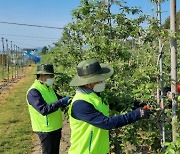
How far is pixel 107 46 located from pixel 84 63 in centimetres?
109

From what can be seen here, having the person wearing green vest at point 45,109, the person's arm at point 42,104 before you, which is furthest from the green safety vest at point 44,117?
the person's arm at point 42,104

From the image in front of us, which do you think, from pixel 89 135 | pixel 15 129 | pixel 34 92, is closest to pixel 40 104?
pixel 34 92

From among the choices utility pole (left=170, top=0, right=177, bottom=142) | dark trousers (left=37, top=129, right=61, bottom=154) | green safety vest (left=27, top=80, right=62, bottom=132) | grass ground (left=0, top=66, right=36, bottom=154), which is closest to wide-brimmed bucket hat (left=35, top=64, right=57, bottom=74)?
green safety vest (left=27, top=80, right=62, bottom=132)

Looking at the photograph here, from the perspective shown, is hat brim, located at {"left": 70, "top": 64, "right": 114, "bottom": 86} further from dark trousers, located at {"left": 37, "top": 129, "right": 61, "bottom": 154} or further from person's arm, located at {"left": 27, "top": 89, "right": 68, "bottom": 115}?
dark trousers, located at {"left": 37, "top": 129, "right": 61, "bottom": 154}

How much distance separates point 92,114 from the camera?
2795 mm

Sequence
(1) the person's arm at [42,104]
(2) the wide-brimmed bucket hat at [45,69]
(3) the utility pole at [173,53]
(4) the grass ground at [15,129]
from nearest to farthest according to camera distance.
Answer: (3) the utility pole at [173,53] → (1) the person's arm at [42,104] → (2) the wide-brimmed bucket hat at [45,69] → (4) the grass ground at [15,129]

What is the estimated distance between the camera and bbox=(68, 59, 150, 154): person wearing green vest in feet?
9.06

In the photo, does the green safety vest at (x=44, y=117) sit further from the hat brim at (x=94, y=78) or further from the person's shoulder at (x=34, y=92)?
the hat brim at (x=94, y=78)

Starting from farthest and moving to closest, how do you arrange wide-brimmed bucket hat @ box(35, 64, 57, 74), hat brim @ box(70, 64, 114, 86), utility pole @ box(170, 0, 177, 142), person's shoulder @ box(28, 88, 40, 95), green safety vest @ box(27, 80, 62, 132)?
wide-brimmed bucket hat @ box(35, 64, 57, 74) → green safety vest @ box(27, 80, 62, 132) → person's shoulder @ box(28, 88, 40, 95) → hat brim @ box(70, 64, 114, 86) → utility pole @ box(170, 0, 177, 142)

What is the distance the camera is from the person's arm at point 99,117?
2.74m

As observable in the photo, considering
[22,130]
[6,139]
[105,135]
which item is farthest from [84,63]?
[22,130]

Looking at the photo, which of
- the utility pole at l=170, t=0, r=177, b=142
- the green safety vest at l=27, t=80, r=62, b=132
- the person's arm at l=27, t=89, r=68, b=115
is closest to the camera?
the utility pole at l=170, t=0, r=177, b=142

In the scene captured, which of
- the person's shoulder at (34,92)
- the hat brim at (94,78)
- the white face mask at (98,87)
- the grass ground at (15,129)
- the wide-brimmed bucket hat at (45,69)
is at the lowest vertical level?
the grass ground at (15,129)

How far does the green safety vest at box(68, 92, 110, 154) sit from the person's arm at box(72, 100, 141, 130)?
65 mm
